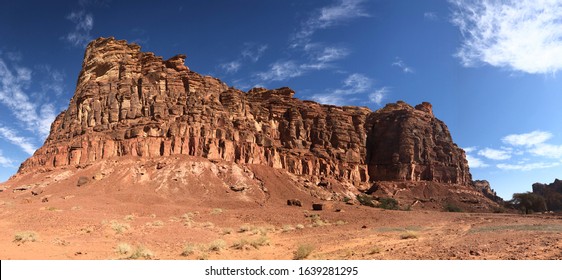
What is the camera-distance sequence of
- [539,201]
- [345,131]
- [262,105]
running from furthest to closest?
[345,131] → [262,105] → [539,201]

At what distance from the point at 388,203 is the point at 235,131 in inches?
1162

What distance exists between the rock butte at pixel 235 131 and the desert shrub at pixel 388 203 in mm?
7337

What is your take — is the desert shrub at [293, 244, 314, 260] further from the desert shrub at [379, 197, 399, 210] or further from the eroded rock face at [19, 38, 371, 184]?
the eroded rock face at [19, 38, 371, 184]

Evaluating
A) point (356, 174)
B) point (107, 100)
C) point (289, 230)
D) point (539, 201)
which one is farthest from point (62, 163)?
point (539, 201)

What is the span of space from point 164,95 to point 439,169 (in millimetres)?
59335

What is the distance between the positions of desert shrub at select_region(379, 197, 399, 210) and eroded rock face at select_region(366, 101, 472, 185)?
50.2 ft

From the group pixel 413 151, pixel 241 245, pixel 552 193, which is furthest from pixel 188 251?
pixel 552 193

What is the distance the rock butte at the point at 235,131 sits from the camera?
60562 mm

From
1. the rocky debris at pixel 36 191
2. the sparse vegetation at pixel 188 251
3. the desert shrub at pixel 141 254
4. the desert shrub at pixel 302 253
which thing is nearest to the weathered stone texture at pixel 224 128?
the rocky debris at pixel 36 191

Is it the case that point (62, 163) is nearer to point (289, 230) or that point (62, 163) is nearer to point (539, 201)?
point (289, 230)

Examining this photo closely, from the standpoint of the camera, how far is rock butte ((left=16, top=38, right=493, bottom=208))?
60.6m

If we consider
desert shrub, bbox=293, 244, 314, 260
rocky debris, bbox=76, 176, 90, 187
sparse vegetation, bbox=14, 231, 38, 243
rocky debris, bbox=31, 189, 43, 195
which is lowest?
desert shrub, bbox=293, 244, 314, 260

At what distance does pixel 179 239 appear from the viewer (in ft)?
63.0

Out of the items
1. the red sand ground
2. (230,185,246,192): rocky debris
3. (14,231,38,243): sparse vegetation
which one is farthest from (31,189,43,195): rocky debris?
(14,231,38,243): sparse vegetation
